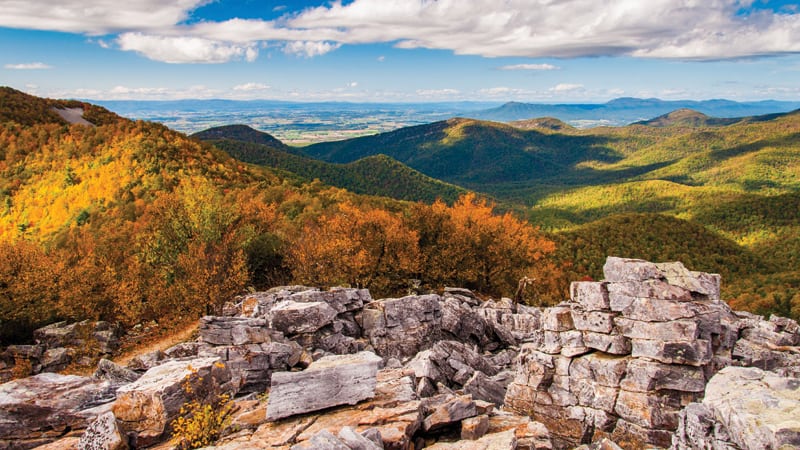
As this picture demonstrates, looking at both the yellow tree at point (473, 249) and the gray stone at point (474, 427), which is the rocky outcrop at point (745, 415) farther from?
the yellow tree at point (473, 249)

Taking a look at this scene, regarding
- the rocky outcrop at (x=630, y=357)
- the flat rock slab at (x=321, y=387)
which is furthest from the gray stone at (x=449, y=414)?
the rocky outcrop at (x=630, y=357)

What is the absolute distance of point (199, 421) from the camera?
14.5 metres

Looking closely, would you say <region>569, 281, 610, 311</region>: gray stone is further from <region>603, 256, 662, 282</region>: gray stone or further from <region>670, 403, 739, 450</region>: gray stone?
<region>670, 403, 739, 450</region>: gray stone

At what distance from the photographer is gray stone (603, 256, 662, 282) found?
21.8 metres

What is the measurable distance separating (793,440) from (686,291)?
10207 millimetres

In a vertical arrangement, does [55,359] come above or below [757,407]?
below

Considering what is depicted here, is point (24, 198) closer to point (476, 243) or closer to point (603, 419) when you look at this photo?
point (476, 243)

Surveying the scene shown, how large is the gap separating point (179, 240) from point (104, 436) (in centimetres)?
3495

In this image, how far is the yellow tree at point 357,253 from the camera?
42.9 m

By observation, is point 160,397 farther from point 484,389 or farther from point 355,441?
point 484,389

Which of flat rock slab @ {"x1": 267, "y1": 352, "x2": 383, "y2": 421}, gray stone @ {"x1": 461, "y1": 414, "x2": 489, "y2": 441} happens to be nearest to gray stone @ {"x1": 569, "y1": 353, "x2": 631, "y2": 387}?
gray stone @ {"x1": 461, "y1": 414, "x2": 489, "y2": 441}

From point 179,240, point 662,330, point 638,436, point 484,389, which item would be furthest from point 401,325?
point 179,240

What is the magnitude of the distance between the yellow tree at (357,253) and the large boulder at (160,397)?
2570 centimetres

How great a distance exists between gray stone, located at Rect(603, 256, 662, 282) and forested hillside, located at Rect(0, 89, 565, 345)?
2577cm
